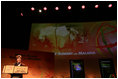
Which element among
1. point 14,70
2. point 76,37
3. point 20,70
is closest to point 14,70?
point 14,70

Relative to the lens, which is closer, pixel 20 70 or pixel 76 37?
pixel 20 70

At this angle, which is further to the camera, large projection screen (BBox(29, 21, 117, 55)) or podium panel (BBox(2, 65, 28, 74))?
large projection screen (BBox(29, 21, 117, 55))

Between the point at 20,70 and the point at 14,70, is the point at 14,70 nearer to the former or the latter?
the point at 14,70

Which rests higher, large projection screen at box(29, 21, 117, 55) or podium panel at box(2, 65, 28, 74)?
large projection screen at box(29, 21, 117, 55)

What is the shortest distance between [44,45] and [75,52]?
1.19 meters

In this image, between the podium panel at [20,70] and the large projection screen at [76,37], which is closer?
the podium panel at [20,70]

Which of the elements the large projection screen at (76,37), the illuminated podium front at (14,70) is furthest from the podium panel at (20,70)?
the large projection screen at (76,37)

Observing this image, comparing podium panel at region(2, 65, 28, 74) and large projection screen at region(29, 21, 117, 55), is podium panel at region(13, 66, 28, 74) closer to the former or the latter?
podium panel at region(2, 65, 28, 74)

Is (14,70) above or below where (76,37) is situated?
below

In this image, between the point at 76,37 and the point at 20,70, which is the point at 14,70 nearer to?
the point at 20,70

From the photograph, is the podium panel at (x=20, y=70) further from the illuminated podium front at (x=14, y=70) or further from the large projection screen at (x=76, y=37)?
the large projection screen at (x=76, y=37)

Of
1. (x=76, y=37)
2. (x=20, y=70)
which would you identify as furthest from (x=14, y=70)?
(x=76, y=37)

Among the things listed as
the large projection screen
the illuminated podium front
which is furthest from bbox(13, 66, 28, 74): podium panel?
the large projection screen

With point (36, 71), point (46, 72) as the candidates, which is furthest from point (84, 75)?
point (36, 71)
